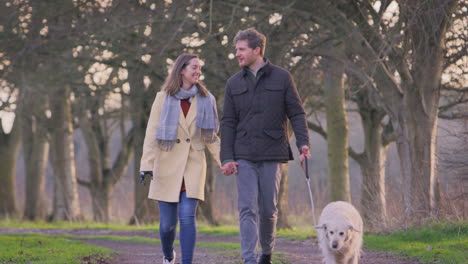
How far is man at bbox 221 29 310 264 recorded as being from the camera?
23.0 ft

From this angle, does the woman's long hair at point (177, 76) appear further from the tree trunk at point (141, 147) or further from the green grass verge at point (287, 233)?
the tree trunk at point (141, 147)

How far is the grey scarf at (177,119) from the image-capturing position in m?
7.25

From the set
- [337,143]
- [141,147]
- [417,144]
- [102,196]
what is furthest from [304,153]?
[102,196]

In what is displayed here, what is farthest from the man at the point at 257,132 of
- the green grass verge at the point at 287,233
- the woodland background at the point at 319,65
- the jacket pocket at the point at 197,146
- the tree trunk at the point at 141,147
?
the tree trunk at the point at 141,147

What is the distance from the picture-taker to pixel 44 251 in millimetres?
11289

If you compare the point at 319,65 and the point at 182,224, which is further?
the point at 319,65

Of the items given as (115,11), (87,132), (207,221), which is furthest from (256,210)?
(87,132)

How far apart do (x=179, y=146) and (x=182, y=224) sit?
76 cm

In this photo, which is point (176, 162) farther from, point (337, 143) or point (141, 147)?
point (141, 147)

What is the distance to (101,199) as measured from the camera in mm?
27188

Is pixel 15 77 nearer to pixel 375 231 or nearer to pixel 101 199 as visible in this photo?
pixel 101 199

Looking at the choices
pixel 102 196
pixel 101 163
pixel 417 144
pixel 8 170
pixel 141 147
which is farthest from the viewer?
pixel 101 163

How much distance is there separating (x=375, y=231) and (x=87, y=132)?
1584cm

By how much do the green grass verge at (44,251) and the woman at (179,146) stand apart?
300cm
